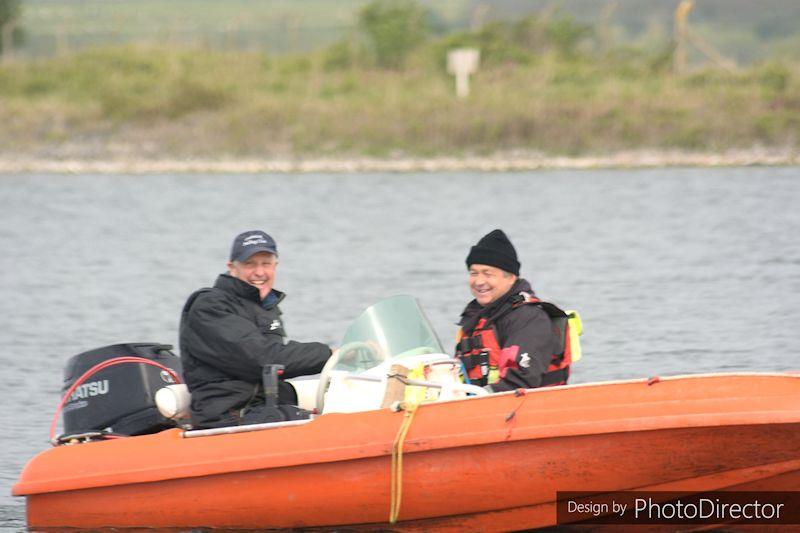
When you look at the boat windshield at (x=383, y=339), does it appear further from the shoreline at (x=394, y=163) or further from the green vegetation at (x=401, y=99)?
the green vegetation at (x=401, y=99)

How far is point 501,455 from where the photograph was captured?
5.97 meters

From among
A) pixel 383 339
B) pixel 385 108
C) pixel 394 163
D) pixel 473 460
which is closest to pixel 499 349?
pixel 383 339

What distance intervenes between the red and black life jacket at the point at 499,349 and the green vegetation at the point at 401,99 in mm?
20069

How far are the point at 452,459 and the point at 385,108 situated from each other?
74.2 ft

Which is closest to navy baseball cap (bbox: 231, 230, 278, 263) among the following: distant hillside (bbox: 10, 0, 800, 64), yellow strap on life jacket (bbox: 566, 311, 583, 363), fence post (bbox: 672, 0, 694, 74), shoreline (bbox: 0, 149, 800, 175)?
yellow strap on life jacket (bbox: 566, 311, 583, 363)

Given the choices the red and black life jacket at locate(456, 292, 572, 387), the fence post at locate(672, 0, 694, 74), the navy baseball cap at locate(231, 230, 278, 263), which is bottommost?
the red and black life jacket at locate(456, 292, 572, 387)

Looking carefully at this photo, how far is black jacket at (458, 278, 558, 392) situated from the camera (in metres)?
6.40

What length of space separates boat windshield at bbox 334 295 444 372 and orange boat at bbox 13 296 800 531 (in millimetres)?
33

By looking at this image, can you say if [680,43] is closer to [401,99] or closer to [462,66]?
[462,66]

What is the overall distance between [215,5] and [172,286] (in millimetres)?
69267

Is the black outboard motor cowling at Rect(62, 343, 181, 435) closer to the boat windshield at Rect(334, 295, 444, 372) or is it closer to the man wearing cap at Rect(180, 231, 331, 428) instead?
the man wearing cap at Rect(180, 231, 331, 428)

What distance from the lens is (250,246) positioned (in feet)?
21.6

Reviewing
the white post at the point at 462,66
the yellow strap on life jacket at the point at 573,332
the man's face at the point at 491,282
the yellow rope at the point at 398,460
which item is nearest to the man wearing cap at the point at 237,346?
the yellow rope at the point at 398,460

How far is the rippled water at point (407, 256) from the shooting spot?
37.5ft
